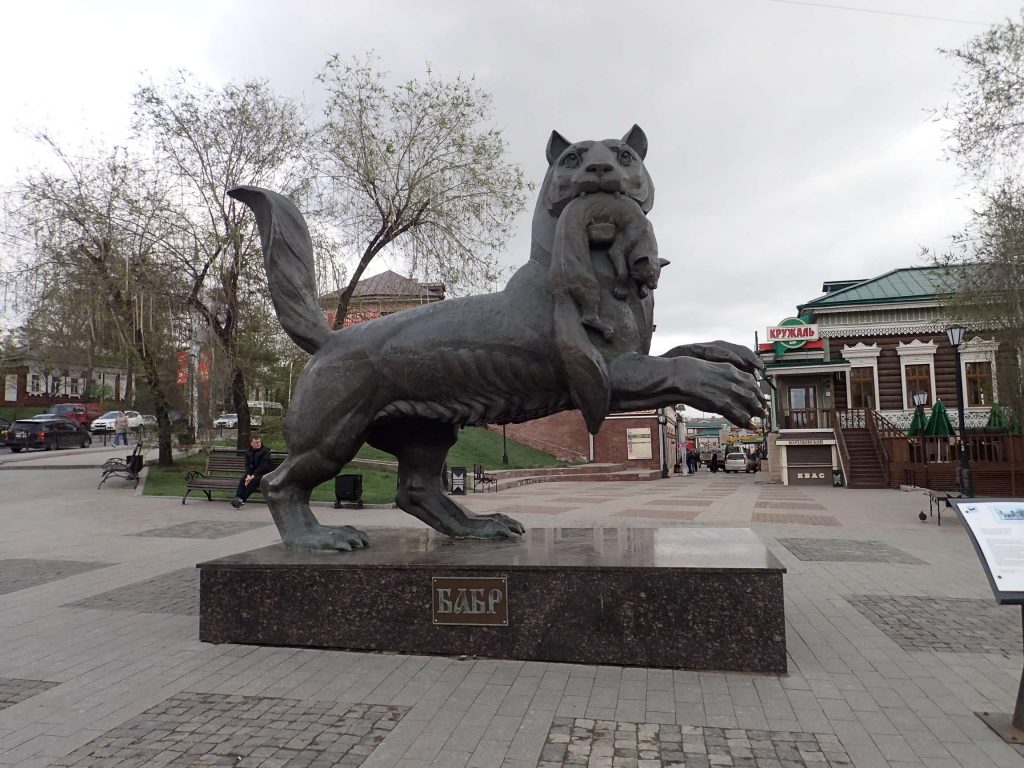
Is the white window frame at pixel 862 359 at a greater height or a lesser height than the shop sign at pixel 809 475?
greater

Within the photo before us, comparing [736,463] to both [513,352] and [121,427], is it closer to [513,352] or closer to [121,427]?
[121,427]

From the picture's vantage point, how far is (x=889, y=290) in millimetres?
29297

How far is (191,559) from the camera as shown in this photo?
7.85m

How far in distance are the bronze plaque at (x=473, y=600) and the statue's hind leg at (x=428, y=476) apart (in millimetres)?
1157

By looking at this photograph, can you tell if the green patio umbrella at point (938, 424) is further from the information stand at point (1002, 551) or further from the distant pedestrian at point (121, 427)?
the distant pedestrian at point (121, 427)

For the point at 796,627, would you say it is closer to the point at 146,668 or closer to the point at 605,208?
the point at 605,208

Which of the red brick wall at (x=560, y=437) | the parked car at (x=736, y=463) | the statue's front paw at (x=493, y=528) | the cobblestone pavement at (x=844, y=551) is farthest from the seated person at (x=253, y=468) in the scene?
the parked car at (x=736, y=463)

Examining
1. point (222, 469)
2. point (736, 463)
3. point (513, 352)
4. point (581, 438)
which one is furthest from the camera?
point (736, 463)

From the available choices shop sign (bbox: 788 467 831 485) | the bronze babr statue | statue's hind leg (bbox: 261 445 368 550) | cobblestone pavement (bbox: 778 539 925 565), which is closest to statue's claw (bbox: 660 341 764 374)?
the bronze babr statue

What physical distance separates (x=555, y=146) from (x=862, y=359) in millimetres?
27938

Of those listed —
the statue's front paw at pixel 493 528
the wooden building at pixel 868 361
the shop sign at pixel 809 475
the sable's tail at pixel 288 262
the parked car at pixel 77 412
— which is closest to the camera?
the sable's tail at pixel 288 262

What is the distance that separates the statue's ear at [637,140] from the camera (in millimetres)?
4436

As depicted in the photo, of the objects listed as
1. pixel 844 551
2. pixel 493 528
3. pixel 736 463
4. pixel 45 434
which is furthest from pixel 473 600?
pixel 736 463

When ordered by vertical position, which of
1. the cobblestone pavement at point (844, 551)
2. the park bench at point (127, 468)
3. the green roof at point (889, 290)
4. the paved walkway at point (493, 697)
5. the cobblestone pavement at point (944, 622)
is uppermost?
the green roof at point (889, 290)
